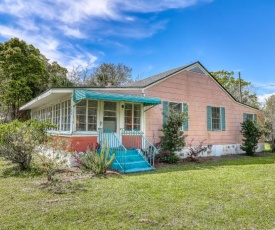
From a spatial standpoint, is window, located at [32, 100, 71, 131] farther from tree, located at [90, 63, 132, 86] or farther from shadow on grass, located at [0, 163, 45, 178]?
tree, located at [90, 63, 132, 86]

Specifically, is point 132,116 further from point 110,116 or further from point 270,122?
point 270,122

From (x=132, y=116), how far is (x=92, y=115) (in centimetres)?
209

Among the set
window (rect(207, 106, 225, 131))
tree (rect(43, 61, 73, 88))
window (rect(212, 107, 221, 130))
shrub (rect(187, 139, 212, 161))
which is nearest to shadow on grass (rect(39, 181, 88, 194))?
shrub (rect(187, 139, 212, 161))

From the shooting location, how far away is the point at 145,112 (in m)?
10.9

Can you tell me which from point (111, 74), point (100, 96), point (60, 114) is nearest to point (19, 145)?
point (100, 96)

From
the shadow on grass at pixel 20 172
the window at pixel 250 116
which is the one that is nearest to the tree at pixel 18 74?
the shadow on grass at pixel 20 172

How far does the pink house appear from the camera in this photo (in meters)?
9.05

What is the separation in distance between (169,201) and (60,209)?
2316 mm

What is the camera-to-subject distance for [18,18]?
9445 mm

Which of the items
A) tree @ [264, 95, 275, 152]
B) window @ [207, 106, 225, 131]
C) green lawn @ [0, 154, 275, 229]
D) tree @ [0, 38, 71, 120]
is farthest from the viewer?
tree @ [0, 38, 71, 120]

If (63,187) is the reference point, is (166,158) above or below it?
above

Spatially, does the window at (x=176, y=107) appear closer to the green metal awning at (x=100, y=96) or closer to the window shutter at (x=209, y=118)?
the green metal awning at (x=100, y=96)

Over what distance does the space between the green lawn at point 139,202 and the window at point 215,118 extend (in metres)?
6.58

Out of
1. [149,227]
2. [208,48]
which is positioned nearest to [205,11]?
[208,48]
